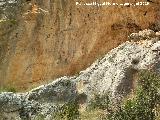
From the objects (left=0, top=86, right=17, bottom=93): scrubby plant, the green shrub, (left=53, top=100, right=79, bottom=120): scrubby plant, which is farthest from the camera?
(left=0, top=86, right=17, bottom=93): scrubby plant

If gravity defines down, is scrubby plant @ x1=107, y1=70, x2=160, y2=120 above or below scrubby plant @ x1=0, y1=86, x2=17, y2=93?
above

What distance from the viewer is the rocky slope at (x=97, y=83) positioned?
20.6 meters

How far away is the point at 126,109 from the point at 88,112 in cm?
224

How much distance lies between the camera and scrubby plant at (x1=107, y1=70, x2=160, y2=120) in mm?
17984

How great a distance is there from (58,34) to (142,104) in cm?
826

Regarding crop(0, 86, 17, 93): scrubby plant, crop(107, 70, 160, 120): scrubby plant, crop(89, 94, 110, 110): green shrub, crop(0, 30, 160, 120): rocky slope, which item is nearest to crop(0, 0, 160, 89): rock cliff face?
crop(0, 86, 17, 93): scrubby plant

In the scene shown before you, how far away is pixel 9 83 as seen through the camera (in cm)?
2580

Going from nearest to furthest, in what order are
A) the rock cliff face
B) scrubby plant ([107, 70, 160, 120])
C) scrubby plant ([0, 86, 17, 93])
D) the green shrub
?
scrubby plant ([107, 70, 160, 120]) < the green shrub < the rock cliff face < scrubby plant ([0, 86, 17, 93])

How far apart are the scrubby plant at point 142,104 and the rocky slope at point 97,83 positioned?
1309 mm

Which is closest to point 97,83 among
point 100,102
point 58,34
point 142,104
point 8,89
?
point 100,102

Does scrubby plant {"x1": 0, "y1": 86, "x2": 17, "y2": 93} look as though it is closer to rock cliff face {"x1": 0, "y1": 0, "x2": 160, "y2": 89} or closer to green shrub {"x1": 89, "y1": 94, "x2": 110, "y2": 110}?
rock cliff face {"x1": 0, "y1": 0, "x2": 160, "y2": 89}

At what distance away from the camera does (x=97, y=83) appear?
21.5m

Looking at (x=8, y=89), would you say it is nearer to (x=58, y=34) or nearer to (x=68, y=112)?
(x=58, y=34)

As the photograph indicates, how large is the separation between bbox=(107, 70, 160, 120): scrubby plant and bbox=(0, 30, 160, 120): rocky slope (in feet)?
4.30
